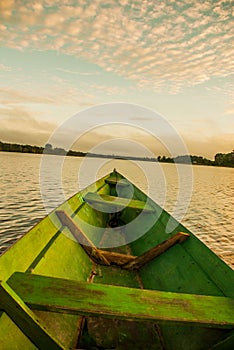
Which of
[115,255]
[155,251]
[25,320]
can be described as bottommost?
[115,255]

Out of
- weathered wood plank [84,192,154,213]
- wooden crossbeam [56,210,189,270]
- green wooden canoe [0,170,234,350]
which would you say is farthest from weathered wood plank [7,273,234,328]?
weathered wood plank [84,192,154,213]

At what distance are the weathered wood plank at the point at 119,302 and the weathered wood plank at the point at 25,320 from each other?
7.2 inches

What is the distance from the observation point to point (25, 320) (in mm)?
1937

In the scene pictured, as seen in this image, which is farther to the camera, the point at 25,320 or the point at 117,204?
the point at 117,204

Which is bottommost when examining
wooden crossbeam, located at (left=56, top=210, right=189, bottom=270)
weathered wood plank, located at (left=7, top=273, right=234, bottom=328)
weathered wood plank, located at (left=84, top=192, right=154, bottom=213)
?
wooden crossbeam, located at (left=56, top=210, right=189, bottom=270)

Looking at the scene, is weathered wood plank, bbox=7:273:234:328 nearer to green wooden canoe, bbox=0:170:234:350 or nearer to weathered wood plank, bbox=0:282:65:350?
green wooden canoe, bbox=0:170:234:350

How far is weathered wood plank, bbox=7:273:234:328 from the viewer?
213 cm

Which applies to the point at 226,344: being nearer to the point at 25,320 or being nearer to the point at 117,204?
the point at 25,320

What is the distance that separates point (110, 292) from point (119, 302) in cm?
15

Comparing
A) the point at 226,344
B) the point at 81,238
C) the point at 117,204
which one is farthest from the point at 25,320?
the point at 117,204

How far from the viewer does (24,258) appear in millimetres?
2912

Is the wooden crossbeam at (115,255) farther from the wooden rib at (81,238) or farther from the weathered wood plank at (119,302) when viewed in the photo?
the weathered wood plank at (119,302)

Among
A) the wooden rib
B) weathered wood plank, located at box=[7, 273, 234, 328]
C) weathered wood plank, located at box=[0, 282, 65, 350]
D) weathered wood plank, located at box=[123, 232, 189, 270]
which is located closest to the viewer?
weathered wood plank, located at box=[0, 282, 65, 350]

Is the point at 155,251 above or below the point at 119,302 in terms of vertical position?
below
